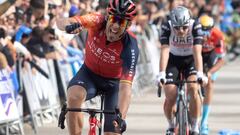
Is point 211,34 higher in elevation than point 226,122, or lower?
higher

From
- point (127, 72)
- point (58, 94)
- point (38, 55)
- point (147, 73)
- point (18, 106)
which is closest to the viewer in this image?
point (127, 72)

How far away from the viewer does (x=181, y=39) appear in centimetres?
1323

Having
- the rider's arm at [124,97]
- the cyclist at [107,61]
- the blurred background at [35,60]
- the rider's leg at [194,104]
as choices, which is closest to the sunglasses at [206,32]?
the blurred background at [35,60]

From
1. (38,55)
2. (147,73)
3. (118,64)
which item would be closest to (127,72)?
(118,64)

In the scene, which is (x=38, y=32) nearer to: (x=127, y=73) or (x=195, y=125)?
(x=195, y=125)

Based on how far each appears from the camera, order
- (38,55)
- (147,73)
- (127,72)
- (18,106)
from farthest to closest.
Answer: (147,73), (38,55), (18,106), (127,72)

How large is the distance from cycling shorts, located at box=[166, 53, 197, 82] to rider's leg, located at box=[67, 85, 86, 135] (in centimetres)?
359

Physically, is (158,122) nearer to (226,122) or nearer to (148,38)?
(226,122)

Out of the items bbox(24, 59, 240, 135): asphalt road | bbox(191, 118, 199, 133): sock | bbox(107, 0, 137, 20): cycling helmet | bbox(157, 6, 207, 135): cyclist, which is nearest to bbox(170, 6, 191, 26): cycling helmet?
bbox(157, 6, 207, 135): cyclist

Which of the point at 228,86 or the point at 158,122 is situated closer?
the point at 158,122

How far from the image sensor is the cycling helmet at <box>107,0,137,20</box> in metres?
9.63

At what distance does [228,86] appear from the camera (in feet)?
77.6

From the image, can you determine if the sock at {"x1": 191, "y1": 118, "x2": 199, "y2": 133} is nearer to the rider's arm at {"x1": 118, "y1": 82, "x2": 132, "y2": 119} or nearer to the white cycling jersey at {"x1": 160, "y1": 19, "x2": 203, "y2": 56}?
the white cycling jersey at {"x1": 160, "y1": 19, "x2": 203, "y2": 56}

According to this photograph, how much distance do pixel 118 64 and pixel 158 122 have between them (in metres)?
6.62
